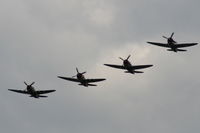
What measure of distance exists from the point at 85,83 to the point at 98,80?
3.42 metres

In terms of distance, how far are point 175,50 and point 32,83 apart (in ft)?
123

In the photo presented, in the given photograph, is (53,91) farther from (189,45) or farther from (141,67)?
(189,45)

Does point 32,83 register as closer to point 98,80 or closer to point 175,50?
point 98,80

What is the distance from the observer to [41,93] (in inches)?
7411

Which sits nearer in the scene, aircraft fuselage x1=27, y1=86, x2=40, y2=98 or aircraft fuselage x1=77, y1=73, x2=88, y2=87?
aircraft fuselage x1=77, y1=73, x2=88, y2=87

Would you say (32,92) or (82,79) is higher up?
(82,79)

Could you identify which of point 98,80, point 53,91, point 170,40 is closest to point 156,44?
point 170,40

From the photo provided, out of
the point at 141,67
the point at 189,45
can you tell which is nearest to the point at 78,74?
the point at 141,67

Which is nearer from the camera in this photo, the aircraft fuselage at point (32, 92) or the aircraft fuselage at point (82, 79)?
the aircraft fuselage at point (82, 79)

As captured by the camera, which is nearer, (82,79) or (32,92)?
(82,79)

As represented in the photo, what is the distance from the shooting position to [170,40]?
7190 inches

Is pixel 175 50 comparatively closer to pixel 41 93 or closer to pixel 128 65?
pixel 128 65

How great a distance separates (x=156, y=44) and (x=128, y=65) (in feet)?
31.1

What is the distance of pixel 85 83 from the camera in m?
183
